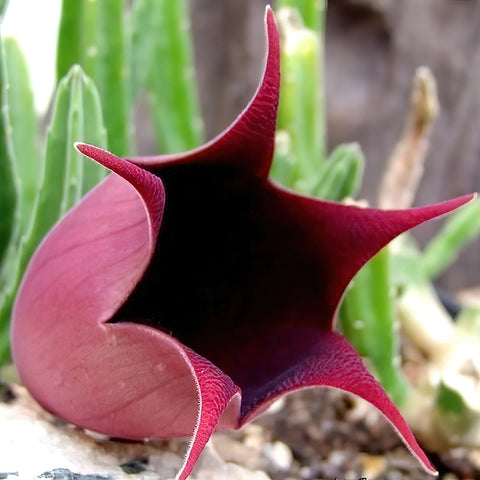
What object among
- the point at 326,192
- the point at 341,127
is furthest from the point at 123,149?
the point at 341,127

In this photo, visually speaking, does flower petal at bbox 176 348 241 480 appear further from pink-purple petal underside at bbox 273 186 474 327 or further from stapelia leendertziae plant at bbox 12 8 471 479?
pink-purple petal underside at bbox 273 186 474 327

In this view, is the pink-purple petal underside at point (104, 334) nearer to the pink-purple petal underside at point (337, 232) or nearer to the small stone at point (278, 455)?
the pink-purple petal underside at point (337, 232)

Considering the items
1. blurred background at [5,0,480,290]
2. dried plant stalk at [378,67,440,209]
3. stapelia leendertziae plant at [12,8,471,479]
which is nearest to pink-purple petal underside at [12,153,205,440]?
stapelia leendertziae plant at [12,8,471,479]

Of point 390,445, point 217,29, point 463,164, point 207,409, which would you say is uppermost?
point 217,29

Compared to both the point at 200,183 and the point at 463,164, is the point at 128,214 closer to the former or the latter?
the point at 200,183

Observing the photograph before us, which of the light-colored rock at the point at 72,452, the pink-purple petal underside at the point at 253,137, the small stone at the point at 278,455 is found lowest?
the small stone at the point at 278,455

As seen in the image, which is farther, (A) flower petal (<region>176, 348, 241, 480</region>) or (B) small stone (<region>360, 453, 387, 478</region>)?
(B) small stone (<region>360, 453, 387, 478</region>)

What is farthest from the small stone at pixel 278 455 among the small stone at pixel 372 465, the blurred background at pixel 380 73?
the blurred background at pixel 380 73

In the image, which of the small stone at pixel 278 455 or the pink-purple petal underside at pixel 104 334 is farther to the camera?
the small stone at pixel 278 455
